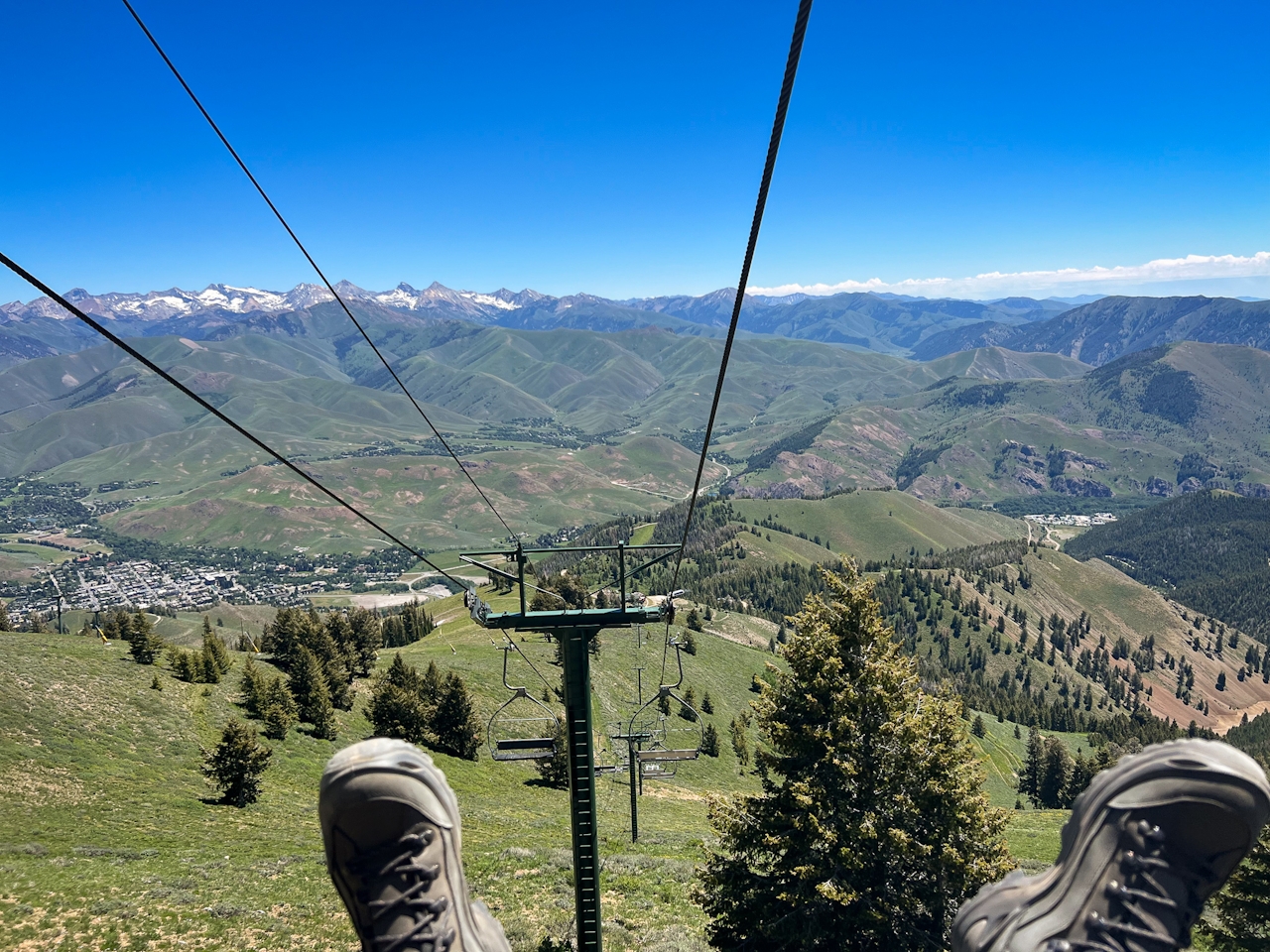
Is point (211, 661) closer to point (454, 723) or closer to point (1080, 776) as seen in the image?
point (454, 723)

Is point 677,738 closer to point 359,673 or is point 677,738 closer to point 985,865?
point 359,673

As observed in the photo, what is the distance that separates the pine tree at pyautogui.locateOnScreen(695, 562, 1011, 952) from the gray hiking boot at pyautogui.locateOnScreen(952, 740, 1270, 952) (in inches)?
434

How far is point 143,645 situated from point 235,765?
21.0 metres

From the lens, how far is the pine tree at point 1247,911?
58.2ft

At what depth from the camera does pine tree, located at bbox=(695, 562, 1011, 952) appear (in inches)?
636

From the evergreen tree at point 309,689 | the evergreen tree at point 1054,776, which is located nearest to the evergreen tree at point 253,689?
the evergreen tree at point 309,689

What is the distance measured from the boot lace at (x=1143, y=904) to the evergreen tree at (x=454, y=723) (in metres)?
47.9

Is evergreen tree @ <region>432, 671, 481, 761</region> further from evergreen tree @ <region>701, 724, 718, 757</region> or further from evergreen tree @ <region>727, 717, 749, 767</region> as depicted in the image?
evergreen tree @ <region>727, 717, 749, 767</region>

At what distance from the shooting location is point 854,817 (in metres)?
16.7

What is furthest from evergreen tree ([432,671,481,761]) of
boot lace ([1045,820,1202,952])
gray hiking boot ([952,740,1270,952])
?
boot lace ([1045,820,1202,952])

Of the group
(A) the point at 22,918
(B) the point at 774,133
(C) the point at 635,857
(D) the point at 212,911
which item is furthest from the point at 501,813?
(B) the point at 774,133

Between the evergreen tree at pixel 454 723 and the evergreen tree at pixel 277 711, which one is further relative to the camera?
the evergreen tree at pixel 454 723

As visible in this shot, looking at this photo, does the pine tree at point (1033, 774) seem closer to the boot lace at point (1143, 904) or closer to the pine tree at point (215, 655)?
the pine tree at point (215, 655)

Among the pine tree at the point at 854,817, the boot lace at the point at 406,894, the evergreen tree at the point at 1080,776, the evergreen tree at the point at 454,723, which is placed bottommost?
the evergreen tree at the point at 1080,776
